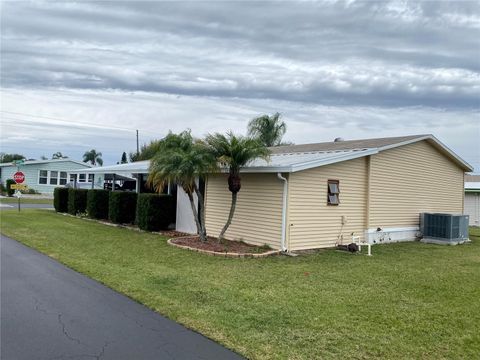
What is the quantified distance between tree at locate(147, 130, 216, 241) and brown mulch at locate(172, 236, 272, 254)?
373mm

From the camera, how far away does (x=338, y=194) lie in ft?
43.5

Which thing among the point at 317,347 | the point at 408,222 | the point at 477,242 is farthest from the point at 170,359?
the point at 477,242

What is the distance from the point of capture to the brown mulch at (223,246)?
37.3ft

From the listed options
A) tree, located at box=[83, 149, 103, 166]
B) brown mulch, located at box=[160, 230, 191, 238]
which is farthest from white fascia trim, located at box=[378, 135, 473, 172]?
tree, located at box=[83, 149, 103, 166]

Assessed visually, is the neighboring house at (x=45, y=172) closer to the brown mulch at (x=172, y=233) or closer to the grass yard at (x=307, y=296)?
the brown mulch at (x=172, y=233)

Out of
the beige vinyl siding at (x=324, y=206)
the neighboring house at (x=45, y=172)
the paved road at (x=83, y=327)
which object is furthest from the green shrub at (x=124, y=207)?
the neighboring house at (x=45, y=172)

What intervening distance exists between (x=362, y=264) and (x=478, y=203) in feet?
65.1

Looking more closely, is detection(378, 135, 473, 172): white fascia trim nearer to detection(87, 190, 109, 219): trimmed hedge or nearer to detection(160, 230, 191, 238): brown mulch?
detection(160, 230, 191, 238): brown mulch

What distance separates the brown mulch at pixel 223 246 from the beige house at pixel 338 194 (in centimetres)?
38

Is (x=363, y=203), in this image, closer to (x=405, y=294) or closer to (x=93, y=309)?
(x=405, y=294)

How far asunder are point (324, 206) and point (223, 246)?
10.2 ft

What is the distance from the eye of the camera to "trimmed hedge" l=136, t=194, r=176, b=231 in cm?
1538

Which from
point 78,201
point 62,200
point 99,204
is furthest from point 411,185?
point 62,200

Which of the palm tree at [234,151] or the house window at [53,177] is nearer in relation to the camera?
the palm tree at [234,151]
